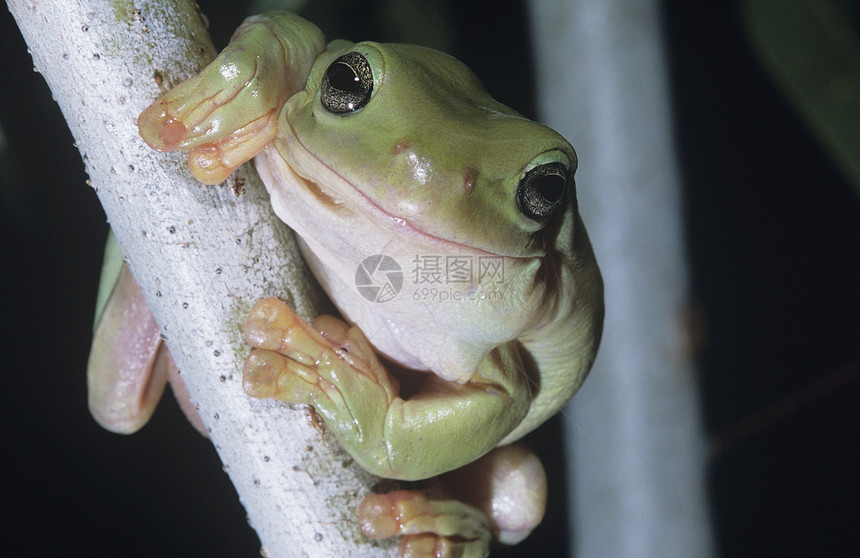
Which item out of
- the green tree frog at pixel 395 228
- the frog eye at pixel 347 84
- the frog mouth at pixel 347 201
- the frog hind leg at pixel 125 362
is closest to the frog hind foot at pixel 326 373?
the green tree frog at pixel 395 228

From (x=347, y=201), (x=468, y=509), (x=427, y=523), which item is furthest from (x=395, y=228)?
(x=468, y=509)

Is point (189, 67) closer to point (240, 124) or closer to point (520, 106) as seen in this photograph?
point (240, 124)

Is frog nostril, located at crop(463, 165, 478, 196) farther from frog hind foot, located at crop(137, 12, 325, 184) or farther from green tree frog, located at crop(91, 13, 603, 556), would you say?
frog hind foot, located at crop(137, 12, 325, 184)

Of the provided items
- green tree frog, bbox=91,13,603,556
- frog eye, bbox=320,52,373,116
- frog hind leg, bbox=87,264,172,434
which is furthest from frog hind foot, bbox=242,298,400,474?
frog hind leg, bbox=87,264,172,434

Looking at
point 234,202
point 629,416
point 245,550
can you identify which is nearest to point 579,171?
point 629,416

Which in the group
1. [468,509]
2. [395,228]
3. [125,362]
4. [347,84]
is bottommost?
[468,509]

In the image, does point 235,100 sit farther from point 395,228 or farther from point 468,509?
point 468,509
